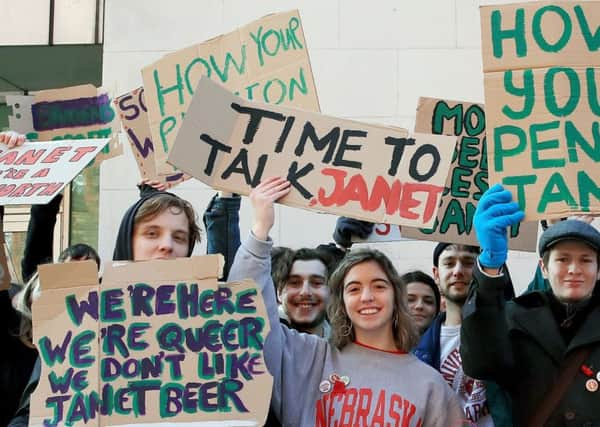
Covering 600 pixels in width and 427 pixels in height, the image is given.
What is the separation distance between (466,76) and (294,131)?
3725 millimetres

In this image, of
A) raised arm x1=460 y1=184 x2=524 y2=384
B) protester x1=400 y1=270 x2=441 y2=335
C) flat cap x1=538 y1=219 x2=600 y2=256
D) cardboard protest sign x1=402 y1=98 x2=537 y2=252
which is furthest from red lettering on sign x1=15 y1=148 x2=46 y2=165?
flat cap x1=538 y1=219 x2=600 y2=256

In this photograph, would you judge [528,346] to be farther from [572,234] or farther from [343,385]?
[343,385]

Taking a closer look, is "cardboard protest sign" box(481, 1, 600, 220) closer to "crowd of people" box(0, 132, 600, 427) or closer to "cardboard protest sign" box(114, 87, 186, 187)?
"crowd of people" box(0, 132, 600, 427)

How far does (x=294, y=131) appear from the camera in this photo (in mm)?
3322

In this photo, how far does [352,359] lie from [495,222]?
70 centimetres

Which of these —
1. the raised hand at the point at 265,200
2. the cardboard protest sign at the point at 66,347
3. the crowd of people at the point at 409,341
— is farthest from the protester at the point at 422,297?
the cardboard protest sign at the point at 66,347

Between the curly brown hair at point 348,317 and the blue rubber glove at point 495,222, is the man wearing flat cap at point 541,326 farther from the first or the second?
the curly brown hair at point 348,317

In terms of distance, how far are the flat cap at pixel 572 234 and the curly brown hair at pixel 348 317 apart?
1.83 feet

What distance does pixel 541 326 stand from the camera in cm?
328

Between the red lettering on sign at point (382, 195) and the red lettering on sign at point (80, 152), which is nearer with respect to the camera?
the red lettering on sign at point (382, 195)

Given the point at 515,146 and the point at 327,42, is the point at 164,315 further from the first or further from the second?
the point at 327,42

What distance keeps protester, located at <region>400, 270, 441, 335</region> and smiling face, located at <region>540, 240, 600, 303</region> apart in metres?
1.19

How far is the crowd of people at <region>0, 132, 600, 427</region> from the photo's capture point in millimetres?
3100

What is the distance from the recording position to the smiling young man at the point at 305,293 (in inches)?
157
